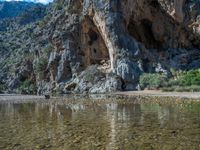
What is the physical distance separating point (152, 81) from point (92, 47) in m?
25.4

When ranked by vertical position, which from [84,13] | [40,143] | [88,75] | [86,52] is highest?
[84,13]

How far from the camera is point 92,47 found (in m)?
94.4

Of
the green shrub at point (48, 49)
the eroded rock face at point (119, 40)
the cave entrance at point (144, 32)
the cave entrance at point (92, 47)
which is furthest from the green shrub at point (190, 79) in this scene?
the green shrub at point (48, 49)

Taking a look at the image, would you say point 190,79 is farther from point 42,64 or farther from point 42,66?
point 42,64

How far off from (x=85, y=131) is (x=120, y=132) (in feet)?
6.56

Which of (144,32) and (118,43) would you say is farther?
(144,32)

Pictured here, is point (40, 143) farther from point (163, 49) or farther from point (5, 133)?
point (163, 49)

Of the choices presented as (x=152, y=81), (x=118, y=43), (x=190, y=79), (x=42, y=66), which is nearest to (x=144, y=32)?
(x=118, y=43)

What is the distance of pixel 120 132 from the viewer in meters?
21.1

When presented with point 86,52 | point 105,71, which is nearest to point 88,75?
point 105,71

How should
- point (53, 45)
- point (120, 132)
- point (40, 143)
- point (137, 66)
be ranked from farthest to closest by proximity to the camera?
point (53, 45)
point (137, 66)
point (120, 132)
point (40, 143)

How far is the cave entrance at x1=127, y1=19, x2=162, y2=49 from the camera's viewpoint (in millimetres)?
93938

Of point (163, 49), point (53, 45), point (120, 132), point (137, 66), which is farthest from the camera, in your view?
point (53, 45)

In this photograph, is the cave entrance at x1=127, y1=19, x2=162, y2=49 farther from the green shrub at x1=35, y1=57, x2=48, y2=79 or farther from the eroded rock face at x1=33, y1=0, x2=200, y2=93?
the green shrub at x1=35, y1=57, x2=48, y2=79
